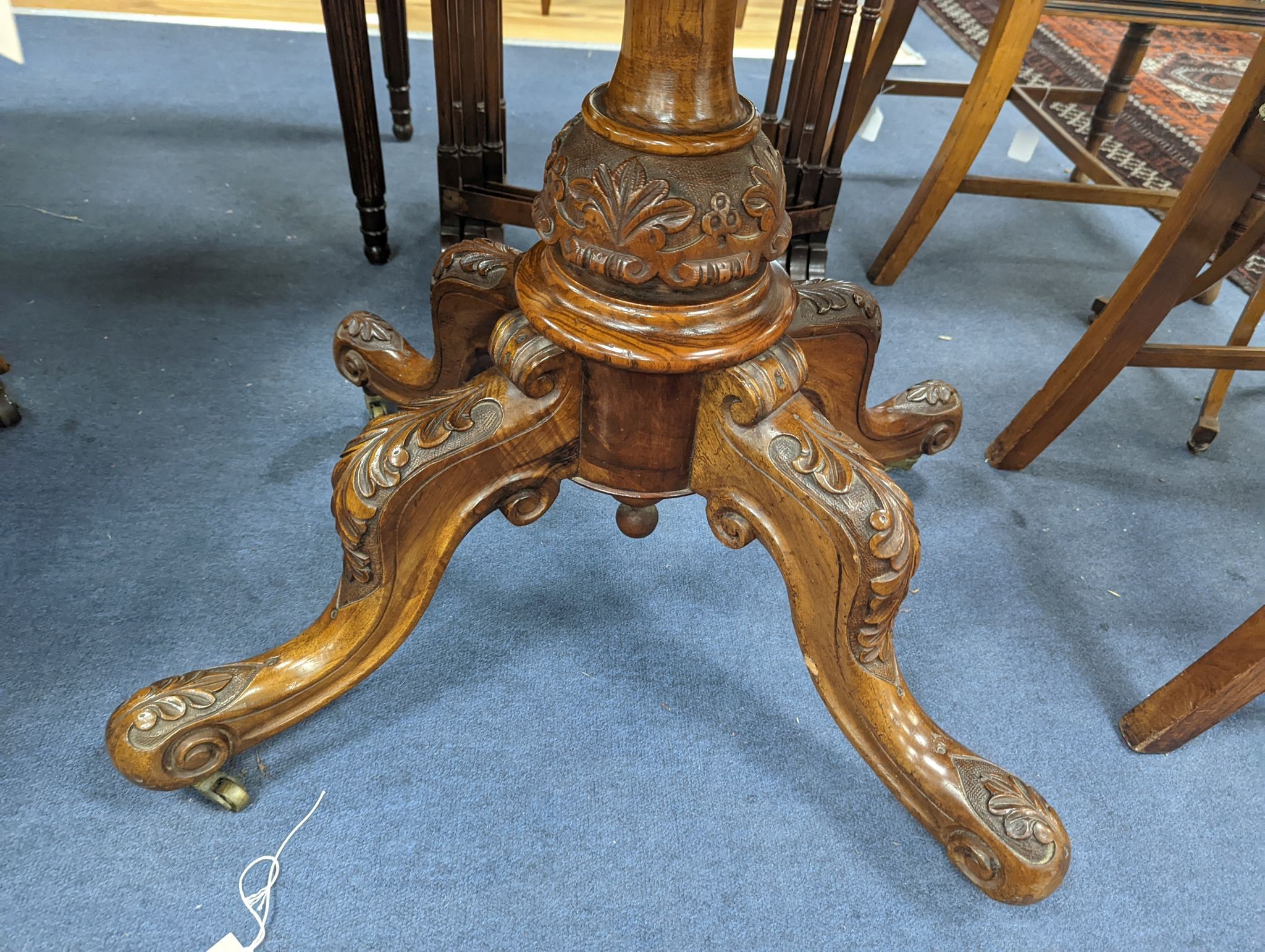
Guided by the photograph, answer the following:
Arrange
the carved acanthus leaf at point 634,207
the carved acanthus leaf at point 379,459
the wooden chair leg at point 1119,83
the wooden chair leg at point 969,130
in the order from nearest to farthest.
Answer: the carved acanthus leaf at point 634,207
the carved acanthus leaf at point 379,459
the wooden chair leg at point 969,130
the wooden chair leg at point 1119,83

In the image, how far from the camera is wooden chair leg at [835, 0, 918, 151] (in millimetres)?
1579

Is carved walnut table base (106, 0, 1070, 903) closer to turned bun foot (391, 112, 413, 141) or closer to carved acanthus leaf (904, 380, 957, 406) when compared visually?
carved acanthus leaf (904, 380, 957, 406)

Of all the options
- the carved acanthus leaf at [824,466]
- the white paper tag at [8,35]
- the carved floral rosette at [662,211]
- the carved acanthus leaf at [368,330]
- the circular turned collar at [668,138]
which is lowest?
the carved acanthus leaf at [368,330]

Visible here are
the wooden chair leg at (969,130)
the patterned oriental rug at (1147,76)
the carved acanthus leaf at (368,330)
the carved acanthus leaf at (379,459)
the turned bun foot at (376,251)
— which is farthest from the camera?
the patterned oriental rug at (1147,76)

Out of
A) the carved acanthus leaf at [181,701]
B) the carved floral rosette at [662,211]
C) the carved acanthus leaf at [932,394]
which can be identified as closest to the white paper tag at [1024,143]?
the carved acanthus leaf at [932,394]

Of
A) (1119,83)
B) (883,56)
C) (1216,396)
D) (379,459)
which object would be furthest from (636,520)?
(1119,83)

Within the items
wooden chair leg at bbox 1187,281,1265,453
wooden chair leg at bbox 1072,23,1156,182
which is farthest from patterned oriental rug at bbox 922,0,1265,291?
wooden chair leg at bbox 1187,281,1265,453

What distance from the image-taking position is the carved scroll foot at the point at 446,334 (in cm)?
94

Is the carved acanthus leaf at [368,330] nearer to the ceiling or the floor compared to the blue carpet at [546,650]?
nearer to the ceiling

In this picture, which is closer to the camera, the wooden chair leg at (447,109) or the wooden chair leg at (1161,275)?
the wooden chair leg at (1161,275)

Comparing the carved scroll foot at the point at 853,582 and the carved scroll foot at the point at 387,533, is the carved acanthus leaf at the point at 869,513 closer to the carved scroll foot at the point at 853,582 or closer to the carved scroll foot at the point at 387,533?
the carved scroll foot at the point at 853,582

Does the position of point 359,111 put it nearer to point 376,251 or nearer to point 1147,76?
point 376,251

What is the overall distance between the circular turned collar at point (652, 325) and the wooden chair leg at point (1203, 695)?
49 cm

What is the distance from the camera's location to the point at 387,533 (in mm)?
729
